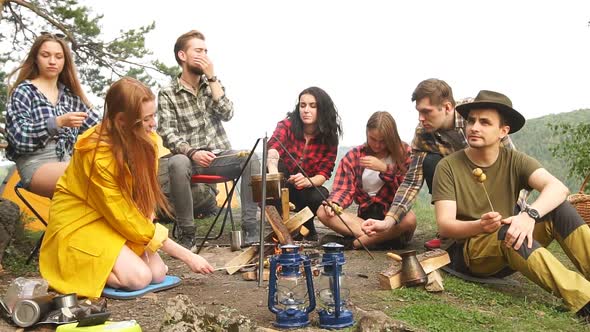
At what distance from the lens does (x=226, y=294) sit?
4.29 meters

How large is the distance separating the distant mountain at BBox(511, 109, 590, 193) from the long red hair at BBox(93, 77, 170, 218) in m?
11.3

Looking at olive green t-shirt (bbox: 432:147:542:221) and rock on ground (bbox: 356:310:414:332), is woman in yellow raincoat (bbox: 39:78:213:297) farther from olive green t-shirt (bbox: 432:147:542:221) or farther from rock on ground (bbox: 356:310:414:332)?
olive green t-shirt (bbox: 432:147:542:221)

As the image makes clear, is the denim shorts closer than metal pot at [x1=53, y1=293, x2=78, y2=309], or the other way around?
metal pot at [x1=53, y1=293, x2=78, y2=309]

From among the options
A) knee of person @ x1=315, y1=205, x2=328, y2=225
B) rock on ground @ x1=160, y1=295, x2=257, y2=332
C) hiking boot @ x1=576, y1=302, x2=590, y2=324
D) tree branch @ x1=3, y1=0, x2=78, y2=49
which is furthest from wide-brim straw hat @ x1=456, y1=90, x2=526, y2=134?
tree branch @ x1=3, y1=0, x2=78, y2=49

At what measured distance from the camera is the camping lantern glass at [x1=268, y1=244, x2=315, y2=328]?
11.2 feet

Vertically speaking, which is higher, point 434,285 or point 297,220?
point 297,220

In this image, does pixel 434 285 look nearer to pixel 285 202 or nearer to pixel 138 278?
pixel 285 202

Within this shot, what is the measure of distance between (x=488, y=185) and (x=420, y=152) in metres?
1.13

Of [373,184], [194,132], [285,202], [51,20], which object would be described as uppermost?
[51,20]

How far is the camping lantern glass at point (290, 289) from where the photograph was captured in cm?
342

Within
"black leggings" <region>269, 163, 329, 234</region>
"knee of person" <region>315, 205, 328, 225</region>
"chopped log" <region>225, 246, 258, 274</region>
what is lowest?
"chopped log" <region>225, 246, 258, 274</region>

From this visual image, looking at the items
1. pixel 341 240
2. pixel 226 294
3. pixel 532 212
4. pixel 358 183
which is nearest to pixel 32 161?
pixel 226 294

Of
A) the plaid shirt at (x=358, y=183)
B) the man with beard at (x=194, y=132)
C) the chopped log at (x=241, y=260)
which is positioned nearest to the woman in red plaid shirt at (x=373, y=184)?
the plaid shirt at (x=358, y=183)

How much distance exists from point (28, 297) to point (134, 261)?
0.68 m
